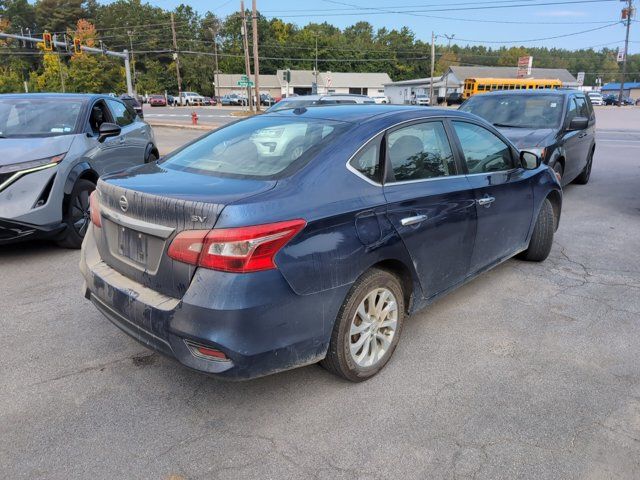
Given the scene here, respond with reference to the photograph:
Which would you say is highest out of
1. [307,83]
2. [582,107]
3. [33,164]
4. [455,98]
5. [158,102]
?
[307,83]

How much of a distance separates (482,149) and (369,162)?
152cm

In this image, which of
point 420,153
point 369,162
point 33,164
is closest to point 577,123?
point 420,153

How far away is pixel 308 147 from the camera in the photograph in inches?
118

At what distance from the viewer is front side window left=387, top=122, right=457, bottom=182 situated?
126 inches

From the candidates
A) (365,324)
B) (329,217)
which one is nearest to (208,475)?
(365,324)

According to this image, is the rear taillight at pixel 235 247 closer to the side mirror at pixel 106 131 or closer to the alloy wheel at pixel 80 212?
the alloy wheel at pixel 80 212

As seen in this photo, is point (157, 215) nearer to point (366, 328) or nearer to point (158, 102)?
point (366, 328)

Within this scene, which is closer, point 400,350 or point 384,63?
point 400,350

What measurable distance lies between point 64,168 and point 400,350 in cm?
403

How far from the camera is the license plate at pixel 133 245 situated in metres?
2.69

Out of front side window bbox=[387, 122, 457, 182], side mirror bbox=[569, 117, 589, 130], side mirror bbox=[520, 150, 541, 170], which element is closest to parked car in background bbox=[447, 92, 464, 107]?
side mirror bbox=[569, 117, 589, 130]

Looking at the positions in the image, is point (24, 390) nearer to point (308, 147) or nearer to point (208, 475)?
point (208, 475)

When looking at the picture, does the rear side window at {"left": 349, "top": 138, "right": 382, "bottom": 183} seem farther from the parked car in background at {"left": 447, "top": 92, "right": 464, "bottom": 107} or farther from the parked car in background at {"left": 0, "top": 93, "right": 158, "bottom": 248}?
the parked car in background at {"left": 447, "top": 92, "right": 464, "bottom": 107}

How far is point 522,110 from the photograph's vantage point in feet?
27.5
